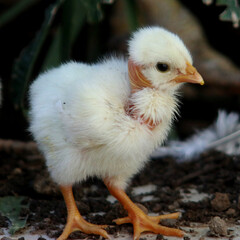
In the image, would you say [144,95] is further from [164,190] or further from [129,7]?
[129,7]

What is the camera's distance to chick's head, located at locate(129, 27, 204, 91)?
195 centimetres

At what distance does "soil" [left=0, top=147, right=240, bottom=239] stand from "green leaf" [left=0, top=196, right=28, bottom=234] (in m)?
0.04

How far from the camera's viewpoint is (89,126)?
1941mm

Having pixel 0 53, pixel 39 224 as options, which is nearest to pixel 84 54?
pixel 0 53

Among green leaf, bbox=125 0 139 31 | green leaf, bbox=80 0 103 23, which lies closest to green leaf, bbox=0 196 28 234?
green leaf, bbox=80 0 103 23

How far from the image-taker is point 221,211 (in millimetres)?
2402

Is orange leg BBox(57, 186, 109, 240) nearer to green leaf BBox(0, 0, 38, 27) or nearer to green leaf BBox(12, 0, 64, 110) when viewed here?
green leaf BBox(12, 0, 64, 110)

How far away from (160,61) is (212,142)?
149 cm

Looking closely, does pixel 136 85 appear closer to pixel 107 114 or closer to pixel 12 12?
pixel 107 114

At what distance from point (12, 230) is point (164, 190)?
93 cm

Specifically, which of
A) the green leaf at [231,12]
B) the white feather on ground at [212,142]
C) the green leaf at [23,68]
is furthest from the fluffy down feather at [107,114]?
the white feather on ground at [212,142]

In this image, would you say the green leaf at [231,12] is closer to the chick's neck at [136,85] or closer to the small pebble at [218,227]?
the chick's neck at [136,85]

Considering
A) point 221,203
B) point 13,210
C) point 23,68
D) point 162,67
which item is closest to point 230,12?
point 162,67

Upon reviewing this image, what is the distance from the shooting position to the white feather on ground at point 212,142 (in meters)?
3.23
